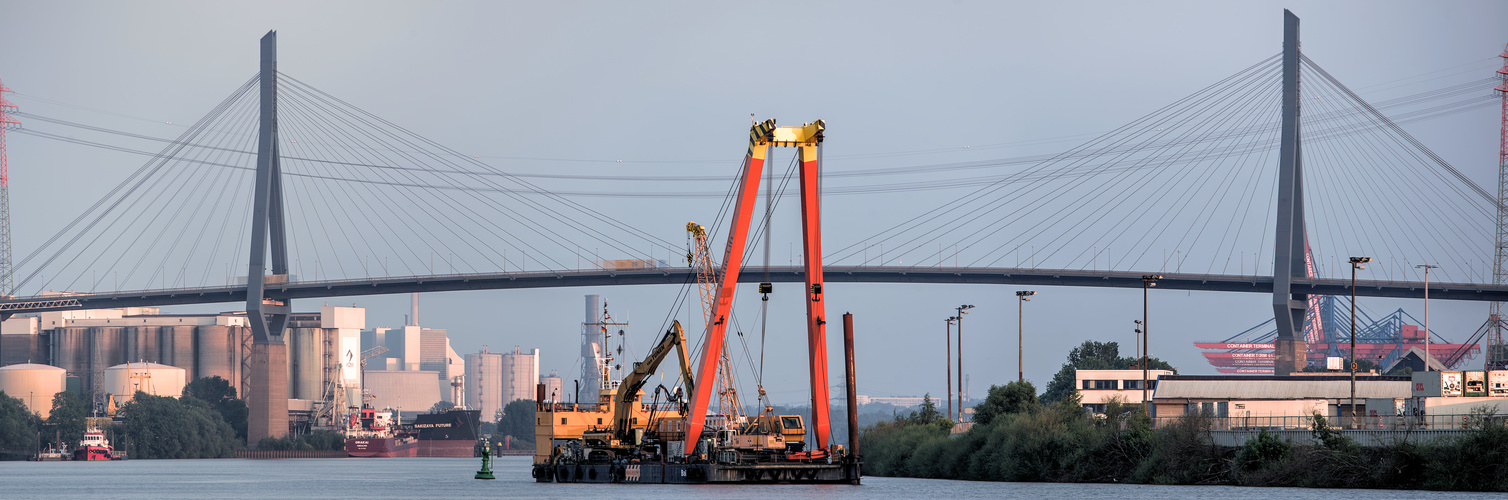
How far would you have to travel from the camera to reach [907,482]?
6556 cm

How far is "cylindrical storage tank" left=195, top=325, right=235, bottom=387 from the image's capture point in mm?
193875

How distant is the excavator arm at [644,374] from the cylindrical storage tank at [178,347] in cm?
14320

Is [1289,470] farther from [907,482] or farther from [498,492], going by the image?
[498,492]

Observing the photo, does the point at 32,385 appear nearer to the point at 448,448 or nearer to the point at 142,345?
the point at 142,345

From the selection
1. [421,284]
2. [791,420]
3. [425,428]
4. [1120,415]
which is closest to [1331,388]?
[1120,415]

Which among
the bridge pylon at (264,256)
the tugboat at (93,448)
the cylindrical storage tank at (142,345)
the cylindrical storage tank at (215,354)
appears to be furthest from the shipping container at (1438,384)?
the cylindrical storage tank at (142,345)

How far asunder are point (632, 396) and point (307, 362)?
429 ft

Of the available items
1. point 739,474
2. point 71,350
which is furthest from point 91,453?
point 739,474

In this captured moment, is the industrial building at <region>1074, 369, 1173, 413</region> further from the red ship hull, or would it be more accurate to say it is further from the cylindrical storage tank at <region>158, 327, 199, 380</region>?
the cylindrical storage tank at <region>158, 327, 199, 380</region>

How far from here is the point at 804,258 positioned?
53469 mm

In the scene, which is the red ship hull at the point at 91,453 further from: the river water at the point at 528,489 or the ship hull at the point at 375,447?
the river water at the point at 528,489

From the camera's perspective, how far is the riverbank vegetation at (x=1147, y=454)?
4334cm

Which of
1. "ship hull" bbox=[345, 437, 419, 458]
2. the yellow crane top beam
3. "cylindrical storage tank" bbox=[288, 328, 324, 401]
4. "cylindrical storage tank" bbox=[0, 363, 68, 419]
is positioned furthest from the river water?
"cylindrical storage tank" bbox=[288, 328, 324, 401]

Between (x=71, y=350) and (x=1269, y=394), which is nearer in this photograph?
(x=1269, y=394)
